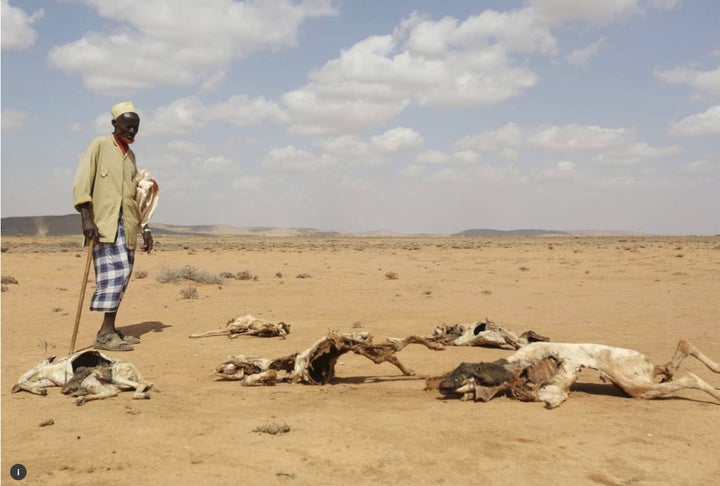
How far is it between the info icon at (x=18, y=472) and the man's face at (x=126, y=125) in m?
5.39

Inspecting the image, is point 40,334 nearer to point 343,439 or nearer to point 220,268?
point 343,439

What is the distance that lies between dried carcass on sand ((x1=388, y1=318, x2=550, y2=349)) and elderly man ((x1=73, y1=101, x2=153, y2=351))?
14.6ft

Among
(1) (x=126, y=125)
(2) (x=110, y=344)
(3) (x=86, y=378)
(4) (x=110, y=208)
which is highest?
(1) (x=126, y=125)

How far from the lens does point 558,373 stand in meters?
5.77

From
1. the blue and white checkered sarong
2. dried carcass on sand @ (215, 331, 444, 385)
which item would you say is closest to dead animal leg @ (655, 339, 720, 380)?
dried carcass on sand @ (215, 331, 444, 385)

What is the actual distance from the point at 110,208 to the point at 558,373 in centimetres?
603

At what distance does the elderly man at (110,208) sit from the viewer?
7988mm

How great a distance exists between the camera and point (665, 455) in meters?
4.31

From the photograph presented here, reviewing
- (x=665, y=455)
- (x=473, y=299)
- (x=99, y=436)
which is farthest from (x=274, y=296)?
(x=665, y=455)

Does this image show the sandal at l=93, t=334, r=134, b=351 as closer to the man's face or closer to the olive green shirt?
the olive green shirt

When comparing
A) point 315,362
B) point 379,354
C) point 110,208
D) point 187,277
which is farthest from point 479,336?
point 187,277

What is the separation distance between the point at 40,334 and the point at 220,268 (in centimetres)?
1669

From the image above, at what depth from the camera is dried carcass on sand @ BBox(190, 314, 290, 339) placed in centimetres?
933

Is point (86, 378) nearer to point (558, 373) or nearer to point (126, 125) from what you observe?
point (126, 125)
